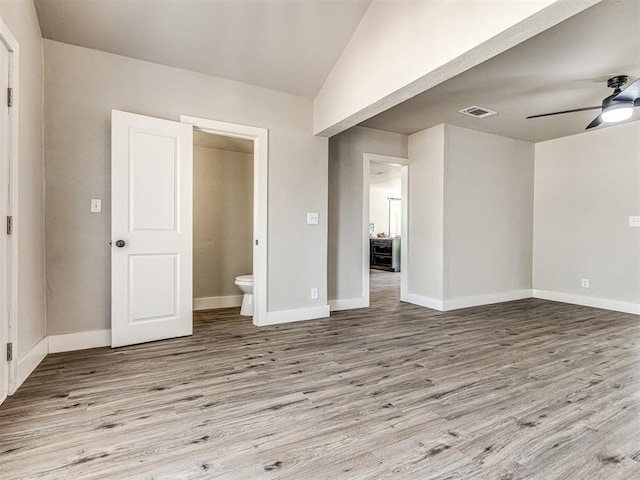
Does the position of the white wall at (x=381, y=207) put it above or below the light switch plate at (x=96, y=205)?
above

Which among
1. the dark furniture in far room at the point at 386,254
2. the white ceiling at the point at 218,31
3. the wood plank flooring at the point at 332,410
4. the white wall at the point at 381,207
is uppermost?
the white ceiling at the point at 218,31

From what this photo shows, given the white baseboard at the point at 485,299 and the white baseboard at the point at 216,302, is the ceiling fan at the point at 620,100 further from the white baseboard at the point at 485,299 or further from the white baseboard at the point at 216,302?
the white baseboard at the point at 216,302

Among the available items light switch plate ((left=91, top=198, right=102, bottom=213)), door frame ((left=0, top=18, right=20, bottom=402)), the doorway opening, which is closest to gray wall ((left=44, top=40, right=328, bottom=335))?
light switch plate ((left=91, top=198, right=102, bottom=213))

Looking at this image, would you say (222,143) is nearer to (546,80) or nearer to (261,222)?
(261,222)

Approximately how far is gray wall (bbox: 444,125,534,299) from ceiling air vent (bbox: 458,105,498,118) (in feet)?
1.38

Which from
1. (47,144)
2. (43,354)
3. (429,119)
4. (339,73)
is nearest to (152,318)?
(43,354)

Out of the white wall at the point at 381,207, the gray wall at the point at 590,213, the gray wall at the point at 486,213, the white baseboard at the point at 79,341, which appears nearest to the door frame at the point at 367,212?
the gray wall at the point at 486,213

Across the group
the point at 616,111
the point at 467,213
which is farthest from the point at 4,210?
the point at 467,213

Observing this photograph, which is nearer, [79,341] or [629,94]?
[629,94]

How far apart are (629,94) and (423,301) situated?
116 inches

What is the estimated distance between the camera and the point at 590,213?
4.67 meters

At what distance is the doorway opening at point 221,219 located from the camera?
4328mm

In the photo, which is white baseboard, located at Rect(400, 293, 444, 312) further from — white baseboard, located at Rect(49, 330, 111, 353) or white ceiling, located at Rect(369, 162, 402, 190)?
white baseboard, located at Rect(49, 330, 111, 353)

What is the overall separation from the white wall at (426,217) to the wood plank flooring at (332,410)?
4.58 feet
